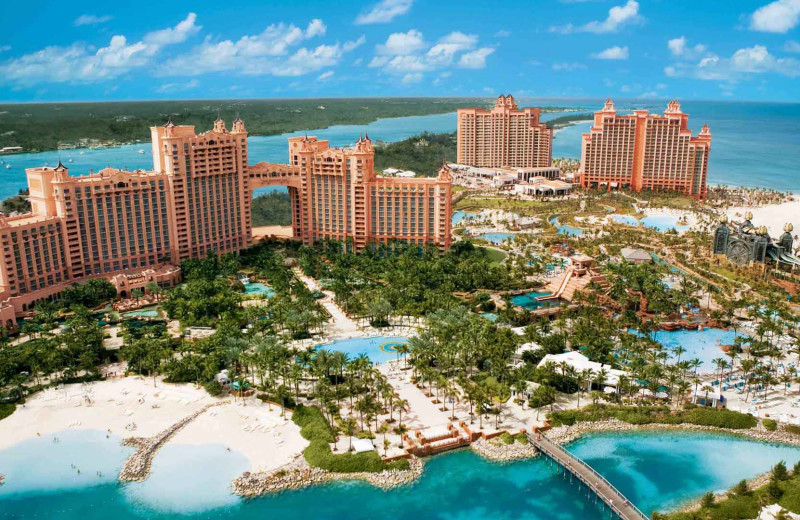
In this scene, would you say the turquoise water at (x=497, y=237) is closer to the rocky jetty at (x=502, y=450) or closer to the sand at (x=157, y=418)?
the rocky jetty at (x=502, y=450)

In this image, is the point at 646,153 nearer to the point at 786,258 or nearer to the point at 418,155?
the point at 786,258

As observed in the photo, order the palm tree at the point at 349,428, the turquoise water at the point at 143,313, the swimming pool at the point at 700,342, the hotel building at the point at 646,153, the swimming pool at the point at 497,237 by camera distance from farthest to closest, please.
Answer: the hotel building at the point at 646,153
the swimming pool at the point at 497,237
the turquoise water at the point at 143,313
the swimming pool at the point at 700,342
the palm tree at the point at 349,428

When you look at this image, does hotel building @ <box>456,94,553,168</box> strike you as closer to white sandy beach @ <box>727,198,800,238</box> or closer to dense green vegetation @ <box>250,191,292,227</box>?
white sandy beach @ <box>727,198,800,238</box>

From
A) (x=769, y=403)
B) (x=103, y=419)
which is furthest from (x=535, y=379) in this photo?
(x=103, y=419)

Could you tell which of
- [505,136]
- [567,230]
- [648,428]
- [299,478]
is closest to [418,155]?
[505,136]

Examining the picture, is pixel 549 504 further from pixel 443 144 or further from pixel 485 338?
pixel 443 144

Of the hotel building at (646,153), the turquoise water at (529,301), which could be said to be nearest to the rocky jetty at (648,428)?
the turquoise water at (529,301)
